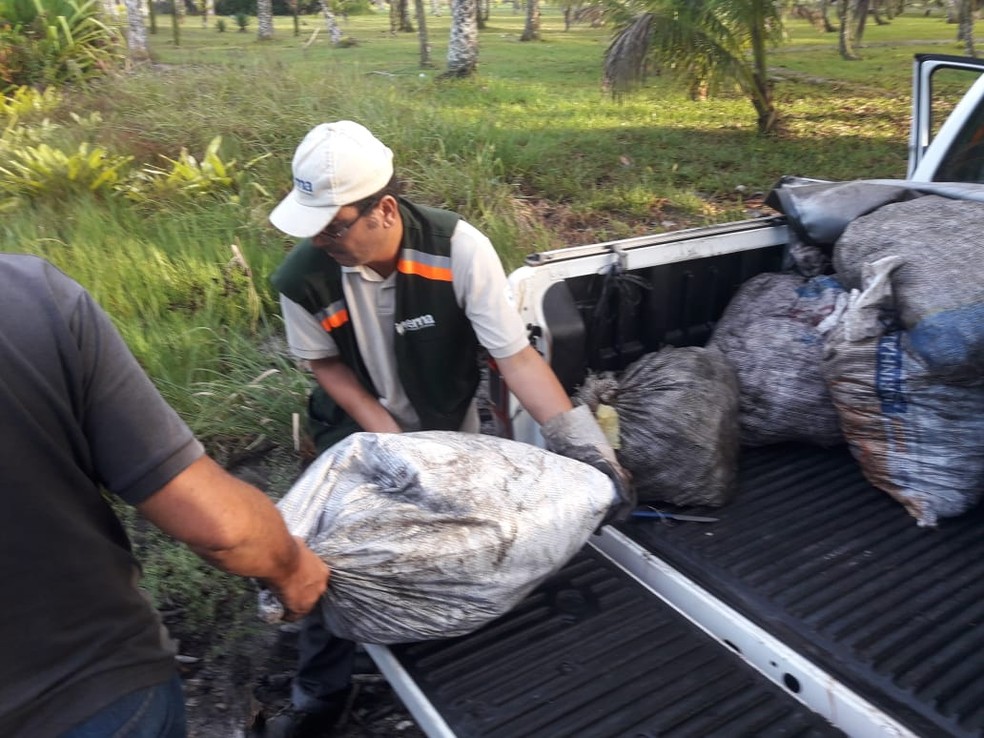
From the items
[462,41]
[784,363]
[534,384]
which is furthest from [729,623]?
[462,41]

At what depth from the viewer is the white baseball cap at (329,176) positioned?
222 centimetres

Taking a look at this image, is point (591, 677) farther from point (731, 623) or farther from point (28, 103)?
point (28, 103)

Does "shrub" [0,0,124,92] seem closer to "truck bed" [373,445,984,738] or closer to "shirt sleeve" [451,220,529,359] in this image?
"shirt sleeve" [451,220,529,359]

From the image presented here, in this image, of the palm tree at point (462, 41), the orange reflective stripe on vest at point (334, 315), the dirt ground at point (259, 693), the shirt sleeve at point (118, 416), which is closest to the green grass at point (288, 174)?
the dirt ground at point (259, 693)

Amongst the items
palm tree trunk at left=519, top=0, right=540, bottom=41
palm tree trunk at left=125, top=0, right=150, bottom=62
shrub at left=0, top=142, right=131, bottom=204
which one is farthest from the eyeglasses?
palm tree trunk at left=519, top=0, right=540, bottom=41

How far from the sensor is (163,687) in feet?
4.94

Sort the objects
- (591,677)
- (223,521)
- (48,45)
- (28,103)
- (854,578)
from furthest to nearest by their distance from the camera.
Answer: (48,45), (28,103), (854,578), (591,677), (223,521)

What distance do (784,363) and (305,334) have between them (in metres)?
1.51

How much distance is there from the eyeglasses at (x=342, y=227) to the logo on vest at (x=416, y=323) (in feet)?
1.11

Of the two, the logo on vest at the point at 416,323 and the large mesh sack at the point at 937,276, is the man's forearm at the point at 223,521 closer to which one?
the logo on vest at the point at 416,323

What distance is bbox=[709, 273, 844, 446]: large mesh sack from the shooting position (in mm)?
2566

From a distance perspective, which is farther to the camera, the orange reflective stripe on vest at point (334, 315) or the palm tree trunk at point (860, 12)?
the palm tree trunk at point (860, 12)

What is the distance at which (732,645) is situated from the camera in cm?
185

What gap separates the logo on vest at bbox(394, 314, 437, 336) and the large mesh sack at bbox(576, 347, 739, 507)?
1.66 ft
